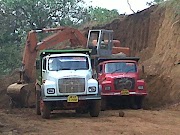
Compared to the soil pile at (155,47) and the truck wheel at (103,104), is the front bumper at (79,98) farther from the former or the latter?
the soil pile at (155,47)

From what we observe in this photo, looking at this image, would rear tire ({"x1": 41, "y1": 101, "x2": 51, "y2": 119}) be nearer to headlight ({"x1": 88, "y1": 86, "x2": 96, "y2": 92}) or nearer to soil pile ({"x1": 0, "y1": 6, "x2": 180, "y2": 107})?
headlight ({"x1": 88, "y1": 86, "x2": 96, "y2": 92})

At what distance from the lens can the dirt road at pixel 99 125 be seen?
48.2 ft

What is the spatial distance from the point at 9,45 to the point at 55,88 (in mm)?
21461

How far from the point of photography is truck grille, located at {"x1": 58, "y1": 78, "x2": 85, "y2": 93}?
61.6 feet

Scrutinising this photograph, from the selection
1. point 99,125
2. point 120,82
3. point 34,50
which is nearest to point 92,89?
point 99,125

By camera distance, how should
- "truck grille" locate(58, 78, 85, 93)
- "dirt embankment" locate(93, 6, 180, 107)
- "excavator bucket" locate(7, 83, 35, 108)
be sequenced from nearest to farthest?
"truck grille" locate(58, 78, 85, 93)
"excavator bucket" locate(7, 83, 35, 108)
"dirt embankment" locate(93, 6, 180, 107)

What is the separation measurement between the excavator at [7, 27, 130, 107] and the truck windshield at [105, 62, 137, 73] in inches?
125

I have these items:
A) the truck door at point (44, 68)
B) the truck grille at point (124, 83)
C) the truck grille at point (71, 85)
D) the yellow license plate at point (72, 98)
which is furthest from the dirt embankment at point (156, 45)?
the yellow license plate at point (72, 98)

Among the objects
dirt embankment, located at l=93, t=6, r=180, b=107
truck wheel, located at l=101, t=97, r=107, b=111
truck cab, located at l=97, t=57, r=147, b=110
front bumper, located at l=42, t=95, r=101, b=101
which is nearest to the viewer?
front bumper, located at l=42, t=95, r=101, b=101

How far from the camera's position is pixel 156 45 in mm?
34594

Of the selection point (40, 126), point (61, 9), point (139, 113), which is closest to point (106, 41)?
point (139, 113)

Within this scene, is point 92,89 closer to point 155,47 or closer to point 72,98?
point 72,98

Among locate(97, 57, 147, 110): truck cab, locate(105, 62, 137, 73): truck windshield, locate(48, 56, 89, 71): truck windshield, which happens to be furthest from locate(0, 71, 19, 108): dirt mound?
locate(48, 56, 89, 71): truck windshield

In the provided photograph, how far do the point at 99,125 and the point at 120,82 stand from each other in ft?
22.3
